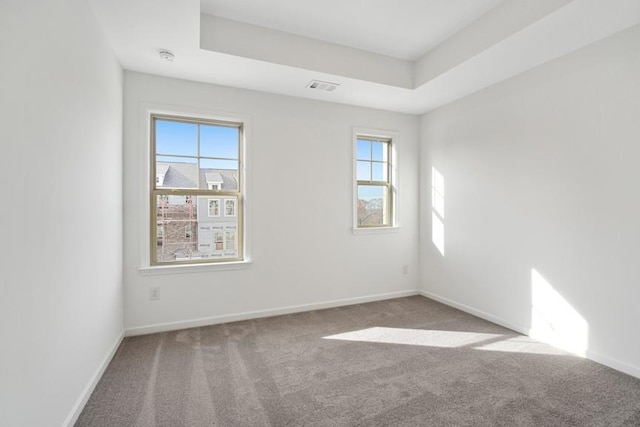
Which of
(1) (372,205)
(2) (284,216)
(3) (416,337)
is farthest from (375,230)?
(3) (416,337)

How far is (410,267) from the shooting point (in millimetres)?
4410

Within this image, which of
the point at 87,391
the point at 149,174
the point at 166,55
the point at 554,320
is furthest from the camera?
the point at 149,174

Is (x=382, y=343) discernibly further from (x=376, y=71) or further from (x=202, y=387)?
(x=376, y=71)

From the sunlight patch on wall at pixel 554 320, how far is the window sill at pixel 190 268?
2.93 metres

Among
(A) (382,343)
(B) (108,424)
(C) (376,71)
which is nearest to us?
(B) (108,424)

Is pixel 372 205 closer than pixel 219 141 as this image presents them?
No

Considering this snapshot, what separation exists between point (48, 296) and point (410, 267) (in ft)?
13.0

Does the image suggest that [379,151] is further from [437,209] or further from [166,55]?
[166,55]

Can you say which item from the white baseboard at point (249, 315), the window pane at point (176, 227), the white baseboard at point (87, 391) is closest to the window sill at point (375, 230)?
the white baseboard at point (249, 315)

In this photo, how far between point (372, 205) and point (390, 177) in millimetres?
503

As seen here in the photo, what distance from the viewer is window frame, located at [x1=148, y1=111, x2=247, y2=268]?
10.3 ft

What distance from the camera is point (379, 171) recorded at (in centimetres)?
434

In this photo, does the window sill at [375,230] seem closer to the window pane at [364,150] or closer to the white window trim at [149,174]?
the window pane at [364,150]

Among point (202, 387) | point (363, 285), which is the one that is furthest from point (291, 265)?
point (202, 387)
